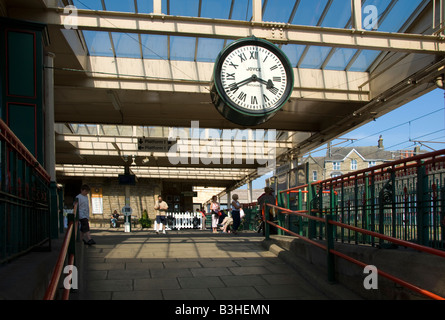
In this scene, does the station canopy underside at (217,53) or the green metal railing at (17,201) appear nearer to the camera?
the green metal railing at (17,201)

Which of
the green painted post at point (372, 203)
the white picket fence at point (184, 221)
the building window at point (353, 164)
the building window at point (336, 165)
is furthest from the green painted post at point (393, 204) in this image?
the building window at point (353, 164)

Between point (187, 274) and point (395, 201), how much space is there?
9.96 feet

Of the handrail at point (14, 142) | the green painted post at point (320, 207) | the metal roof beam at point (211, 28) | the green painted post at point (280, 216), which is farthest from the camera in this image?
the green painted post at point (280, 216)

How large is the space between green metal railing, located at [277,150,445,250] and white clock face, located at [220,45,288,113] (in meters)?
1.69

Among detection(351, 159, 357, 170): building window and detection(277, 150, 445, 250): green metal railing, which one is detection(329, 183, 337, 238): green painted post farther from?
detection(351, 159, 357, 170): building window

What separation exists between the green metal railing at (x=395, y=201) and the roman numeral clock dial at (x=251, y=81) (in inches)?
65.4

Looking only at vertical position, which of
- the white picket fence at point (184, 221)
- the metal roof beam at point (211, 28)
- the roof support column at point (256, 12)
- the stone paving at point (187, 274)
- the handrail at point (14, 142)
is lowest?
the white picket fence at point (184, 221)

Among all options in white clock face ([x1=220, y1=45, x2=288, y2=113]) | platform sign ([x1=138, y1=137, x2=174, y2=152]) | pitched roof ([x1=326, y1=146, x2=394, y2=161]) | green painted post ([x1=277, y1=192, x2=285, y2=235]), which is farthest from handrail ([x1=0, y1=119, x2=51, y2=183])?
pitched roof ([x1=326, y1=146, x2=394, y2=161])

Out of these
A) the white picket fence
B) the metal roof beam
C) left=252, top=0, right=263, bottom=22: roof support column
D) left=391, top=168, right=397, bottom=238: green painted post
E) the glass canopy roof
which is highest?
the glass canopy roof

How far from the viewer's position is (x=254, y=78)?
5941 millimetres

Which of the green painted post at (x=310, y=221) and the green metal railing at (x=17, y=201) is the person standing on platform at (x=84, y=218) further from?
the green painted post at (x=310, y=221)

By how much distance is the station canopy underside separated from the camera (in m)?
7.63

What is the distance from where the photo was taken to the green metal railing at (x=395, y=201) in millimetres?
4449

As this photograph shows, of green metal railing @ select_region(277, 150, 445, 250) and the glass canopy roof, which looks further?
the glass canopy roof
